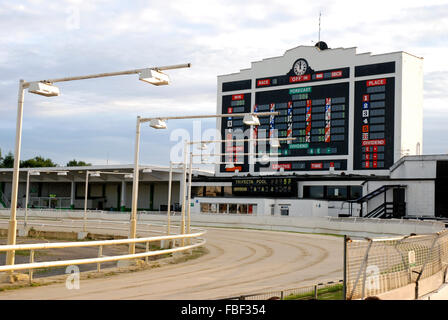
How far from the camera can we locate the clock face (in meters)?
63.1

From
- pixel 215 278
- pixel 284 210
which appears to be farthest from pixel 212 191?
pixel 215 278

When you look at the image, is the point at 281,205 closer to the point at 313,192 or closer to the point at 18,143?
the point at 313,192

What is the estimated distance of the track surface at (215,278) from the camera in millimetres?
11375

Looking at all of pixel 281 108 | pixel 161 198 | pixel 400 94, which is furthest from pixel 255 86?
pixel 161 198

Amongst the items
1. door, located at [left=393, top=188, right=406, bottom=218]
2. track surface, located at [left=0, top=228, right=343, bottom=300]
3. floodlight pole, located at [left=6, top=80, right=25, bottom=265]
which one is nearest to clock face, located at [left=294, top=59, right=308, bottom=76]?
door, located at [left=393, top=188, right=406, bottom=218]

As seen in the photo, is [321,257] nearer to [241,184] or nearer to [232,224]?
[232,224]

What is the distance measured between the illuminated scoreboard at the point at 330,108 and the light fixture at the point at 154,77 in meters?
38.2

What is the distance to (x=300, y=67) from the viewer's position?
209 ft

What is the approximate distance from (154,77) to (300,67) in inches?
2017

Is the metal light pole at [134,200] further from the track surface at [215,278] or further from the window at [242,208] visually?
the window at [242,208]

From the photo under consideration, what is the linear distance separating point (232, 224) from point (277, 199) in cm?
1427

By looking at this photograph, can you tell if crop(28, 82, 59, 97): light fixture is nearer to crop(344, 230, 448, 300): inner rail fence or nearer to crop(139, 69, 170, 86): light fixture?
crop(139, 69, 170, 86): light fixture

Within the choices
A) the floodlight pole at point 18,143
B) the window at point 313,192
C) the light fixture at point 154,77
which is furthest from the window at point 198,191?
the light fixture at point 154,77

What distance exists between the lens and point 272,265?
18.3 metres
